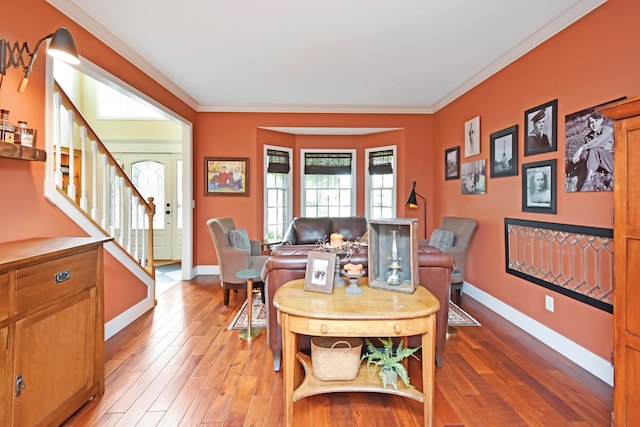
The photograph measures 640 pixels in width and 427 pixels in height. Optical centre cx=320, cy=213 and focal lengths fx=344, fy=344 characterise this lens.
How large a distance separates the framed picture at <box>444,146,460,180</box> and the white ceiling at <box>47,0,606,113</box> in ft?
2.46

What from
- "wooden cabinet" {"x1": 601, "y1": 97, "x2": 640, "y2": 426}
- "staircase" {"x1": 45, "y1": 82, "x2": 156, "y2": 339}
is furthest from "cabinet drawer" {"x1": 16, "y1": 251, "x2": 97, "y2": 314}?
"wooden cabinet" {"x1": 601, "y1": 97, "x2": 640, "y2": 426}

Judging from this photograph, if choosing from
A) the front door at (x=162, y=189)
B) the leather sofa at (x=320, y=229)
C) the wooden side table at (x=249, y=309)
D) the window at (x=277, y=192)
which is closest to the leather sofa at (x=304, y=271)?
the wooden side table at (x=249, y=309)

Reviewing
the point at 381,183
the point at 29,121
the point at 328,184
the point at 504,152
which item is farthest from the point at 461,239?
the point at 29,121

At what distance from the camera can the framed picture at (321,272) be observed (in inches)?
76.4

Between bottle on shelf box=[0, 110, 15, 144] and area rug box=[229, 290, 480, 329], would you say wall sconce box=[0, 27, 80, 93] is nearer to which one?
bottle on shelf box=[0, 110, 15, 144]

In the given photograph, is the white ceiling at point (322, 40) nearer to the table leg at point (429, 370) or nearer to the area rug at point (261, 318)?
the table leg at point (429, 370)

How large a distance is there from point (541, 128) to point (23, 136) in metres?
3.82

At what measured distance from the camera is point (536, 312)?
3.08m

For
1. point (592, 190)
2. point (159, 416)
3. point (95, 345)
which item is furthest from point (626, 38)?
point (95, 345)

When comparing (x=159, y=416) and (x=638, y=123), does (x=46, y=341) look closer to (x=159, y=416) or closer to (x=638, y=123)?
(x=159, y=416)

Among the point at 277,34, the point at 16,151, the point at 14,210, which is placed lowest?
the point at 14,210

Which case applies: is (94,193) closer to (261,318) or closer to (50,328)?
(50,328)

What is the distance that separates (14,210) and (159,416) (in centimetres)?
152

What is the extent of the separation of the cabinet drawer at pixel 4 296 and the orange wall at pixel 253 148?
4.02 m
